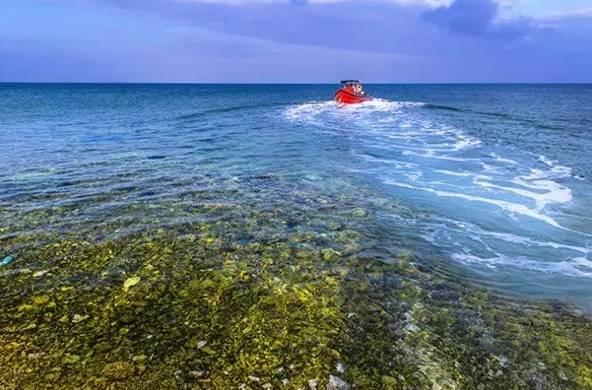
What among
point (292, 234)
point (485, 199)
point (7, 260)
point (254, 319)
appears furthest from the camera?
point (485, 199)

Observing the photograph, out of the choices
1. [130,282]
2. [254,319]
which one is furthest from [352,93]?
[254,319]

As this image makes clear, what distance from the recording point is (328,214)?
13984 millimetres

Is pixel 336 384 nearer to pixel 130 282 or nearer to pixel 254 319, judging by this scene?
pixel 254 319

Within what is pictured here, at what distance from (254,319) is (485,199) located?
12266mm

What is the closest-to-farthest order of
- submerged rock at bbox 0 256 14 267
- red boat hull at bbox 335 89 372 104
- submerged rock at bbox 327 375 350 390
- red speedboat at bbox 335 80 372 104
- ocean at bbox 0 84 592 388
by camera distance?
submerged rock at bbox 327 375 350 390
ocean at bbox 0 84 592 388
submerged rock at bbox 0 256 14 267
red speedboat at bbox 335 80 372 104
red boat hull at bbox 335 89 372 104

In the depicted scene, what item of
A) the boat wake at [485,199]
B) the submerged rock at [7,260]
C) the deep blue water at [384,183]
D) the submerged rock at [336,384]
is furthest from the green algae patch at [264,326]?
the boat wake at [485,199]

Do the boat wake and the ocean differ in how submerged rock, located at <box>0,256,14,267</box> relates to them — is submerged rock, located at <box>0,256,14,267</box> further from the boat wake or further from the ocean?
the boat wake

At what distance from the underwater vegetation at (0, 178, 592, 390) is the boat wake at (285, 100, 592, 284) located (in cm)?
250

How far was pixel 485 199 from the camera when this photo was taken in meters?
17.0

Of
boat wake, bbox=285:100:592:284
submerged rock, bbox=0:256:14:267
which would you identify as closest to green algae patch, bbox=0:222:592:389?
submerged rock, bbox=0:256:14:267

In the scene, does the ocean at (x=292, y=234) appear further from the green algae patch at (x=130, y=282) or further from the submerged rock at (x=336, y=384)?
the submerged rock at (x=336, y=384)

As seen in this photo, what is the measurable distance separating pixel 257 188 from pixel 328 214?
13.6 feet

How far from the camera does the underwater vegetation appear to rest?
20.7 ft

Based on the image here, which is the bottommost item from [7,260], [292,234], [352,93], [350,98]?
[350,98]
